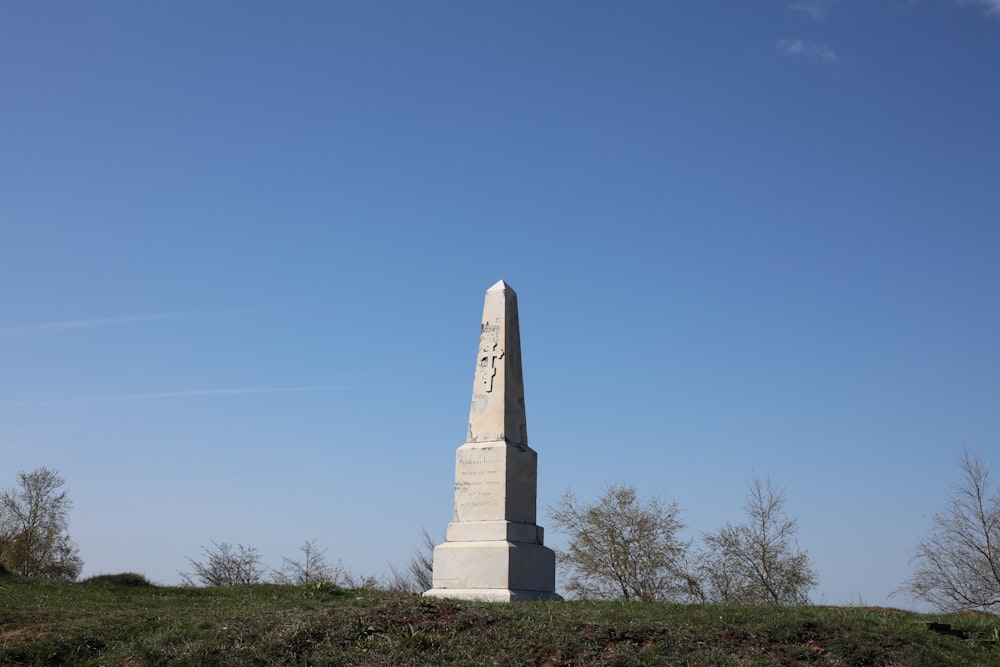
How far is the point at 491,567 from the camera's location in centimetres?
1416

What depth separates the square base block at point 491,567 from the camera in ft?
46.1

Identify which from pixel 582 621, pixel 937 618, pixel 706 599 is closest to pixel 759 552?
pixel 706 599

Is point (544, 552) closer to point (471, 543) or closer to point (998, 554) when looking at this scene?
point (471, 543)

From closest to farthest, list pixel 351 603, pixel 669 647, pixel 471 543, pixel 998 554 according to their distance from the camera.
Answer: pixel 669 647, pixel 351 603, pixel 471 543, pixel 998 554

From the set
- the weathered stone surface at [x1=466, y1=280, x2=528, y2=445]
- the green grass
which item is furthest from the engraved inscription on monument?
the green grass

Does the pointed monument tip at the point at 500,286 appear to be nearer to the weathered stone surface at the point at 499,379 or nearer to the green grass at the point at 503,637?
the weathered stone surface at the point at 499,379

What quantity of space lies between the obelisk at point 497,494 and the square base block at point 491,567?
0.6 inches

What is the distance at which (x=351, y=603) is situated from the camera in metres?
12.2

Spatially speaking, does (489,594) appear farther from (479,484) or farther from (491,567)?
(479,484)

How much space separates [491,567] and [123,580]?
10.3 metres

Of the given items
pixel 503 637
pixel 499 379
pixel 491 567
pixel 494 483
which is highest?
pixel 499 379

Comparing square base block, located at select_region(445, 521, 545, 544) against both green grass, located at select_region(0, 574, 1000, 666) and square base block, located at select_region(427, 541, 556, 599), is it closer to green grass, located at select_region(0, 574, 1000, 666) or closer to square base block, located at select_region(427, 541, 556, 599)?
square base block, located at select_region(427, 541, 556, 599)


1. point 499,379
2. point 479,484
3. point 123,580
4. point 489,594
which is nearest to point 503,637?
point 489,594

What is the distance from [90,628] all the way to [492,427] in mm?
6719
